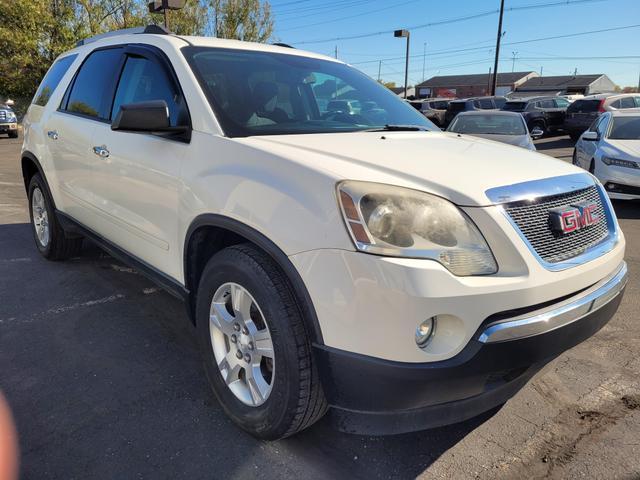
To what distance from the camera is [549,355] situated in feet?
6.54

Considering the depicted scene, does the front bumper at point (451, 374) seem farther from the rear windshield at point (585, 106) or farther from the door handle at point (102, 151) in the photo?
the rear windshield at point (585, 106)

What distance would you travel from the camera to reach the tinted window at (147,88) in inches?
110

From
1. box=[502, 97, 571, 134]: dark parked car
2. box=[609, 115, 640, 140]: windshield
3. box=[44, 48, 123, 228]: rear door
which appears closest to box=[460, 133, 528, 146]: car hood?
box=[609, 115, 640, 140]: windshield

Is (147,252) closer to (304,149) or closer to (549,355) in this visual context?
(304,149)

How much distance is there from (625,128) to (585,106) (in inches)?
447

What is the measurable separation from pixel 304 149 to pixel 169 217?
0.93 meters

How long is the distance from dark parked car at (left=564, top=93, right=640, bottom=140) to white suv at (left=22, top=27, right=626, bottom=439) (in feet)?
56.2

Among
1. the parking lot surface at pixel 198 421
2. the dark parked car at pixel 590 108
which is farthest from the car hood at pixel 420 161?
the dark parked car at pixel 590 108

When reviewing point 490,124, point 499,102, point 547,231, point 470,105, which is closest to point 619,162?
point 490,124

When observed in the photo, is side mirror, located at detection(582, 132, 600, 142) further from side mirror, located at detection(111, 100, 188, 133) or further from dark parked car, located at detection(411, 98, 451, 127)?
dark parked car, located at detection(411, 98, 451, 127)

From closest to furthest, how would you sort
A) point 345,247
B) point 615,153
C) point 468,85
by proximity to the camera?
point 345,247, point 615,153, point 468,85

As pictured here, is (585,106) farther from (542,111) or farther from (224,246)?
(224,246)

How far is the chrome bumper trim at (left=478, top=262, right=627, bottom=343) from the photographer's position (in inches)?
72.2

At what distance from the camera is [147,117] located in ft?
8.31
